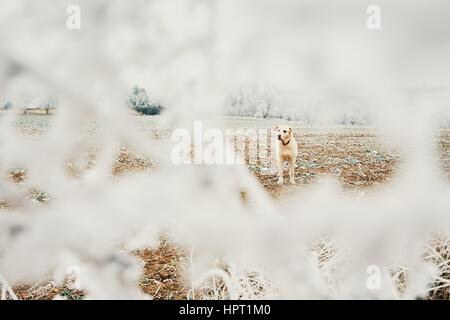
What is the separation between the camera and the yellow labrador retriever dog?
155 centimetres

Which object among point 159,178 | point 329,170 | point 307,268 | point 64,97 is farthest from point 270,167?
point 64,97

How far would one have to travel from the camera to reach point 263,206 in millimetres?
451

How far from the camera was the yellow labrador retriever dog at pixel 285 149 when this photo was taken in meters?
1.55

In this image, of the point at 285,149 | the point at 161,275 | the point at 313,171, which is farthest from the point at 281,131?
the point at 161,275

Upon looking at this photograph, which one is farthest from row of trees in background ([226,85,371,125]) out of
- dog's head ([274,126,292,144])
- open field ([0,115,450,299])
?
dog's head ([274,126,292,144])

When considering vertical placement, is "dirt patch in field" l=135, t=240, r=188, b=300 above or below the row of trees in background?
below

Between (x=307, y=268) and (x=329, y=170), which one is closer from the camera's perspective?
(x=307, y=268)

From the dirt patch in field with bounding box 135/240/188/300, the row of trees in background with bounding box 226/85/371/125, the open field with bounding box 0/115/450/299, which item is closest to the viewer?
the row of trees in background with bounding box 226/85/371/125

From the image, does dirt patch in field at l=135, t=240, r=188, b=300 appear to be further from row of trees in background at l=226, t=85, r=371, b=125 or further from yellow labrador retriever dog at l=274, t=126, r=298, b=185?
row of trees in background at l=226, t=85, r=371, b=125

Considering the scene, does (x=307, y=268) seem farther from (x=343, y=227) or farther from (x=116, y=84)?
(x=116, y=84)

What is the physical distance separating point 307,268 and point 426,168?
0.22 meters

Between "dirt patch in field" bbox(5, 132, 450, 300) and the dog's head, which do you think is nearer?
"dirt patch in field" bbox(5, 132, 450, 300)

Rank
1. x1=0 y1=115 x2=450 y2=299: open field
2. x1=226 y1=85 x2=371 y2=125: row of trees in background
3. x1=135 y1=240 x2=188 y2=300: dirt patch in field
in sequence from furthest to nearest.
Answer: x1=135 y1=240 x2=188 y2=300: dirt patch in field
x1=0 y1=115 x2=450 y2=299: open field
x1=226 y1=85 x2=371 y2=125: row of trees in background

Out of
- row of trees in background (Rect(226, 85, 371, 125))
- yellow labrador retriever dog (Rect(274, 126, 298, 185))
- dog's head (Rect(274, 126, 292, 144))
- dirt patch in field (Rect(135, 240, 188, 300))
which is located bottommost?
dirt patch in field (Rect(135, 240, 188, 300))
